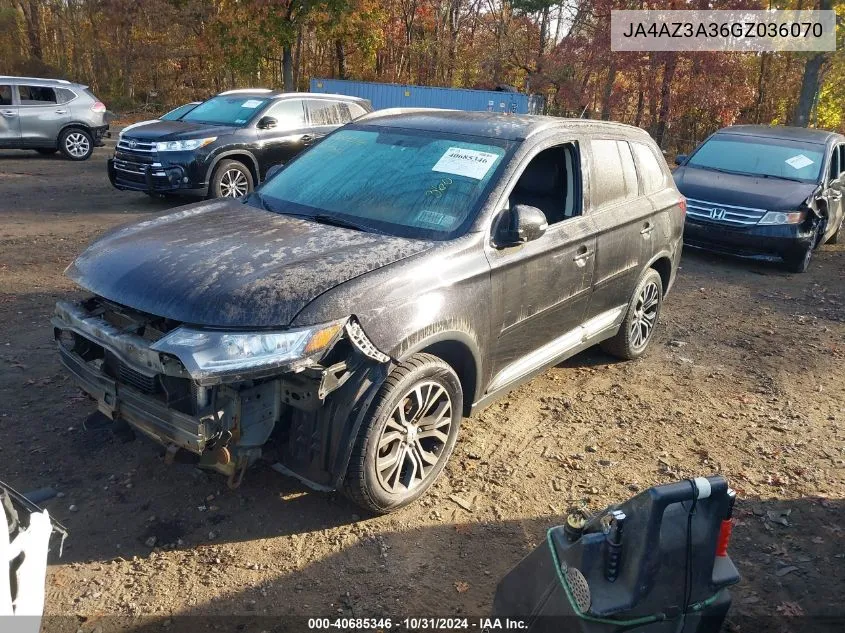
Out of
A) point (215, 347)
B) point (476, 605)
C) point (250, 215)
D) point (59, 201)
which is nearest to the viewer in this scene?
point (215, 347)

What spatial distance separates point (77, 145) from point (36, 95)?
120 cm

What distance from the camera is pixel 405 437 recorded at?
11.0 ft

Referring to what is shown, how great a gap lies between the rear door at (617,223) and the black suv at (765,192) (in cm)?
438

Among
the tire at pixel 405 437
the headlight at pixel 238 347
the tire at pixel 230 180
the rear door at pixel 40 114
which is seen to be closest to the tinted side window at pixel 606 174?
the tire at pixel 405 437

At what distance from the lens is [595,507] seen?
145 inches

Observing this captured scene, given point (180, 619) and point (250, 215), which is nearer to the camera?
point (180, 619)

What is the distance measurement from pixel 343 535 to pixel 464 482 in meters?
0.81

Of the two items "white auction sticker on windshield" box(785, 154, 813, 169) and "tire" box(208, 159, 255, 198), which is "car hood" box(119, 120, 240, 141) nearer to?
"tire" box(208, 159, 255, 198)

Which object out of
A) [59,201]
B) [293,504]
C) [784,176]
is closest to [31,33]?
[59,201]

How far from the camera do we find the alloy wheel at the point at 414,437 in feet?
10.7

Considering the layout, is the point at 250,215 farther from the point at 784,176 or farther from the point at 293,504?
the point at 784,176

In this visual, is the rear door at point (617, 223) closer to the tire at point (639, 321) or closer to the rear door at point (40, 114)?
the tire at point (639, 321)

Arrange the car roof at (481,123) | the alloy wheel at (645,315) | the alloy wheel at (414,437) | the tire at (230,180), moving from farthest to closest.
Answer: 1. the tire at (230,180)
2. the alloy wheel at (645,315)
3. the car roof at (481,123)
4. the alloy wheel at (414,437)

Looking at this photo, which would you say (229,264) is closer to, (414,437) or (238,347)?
(238,347)
